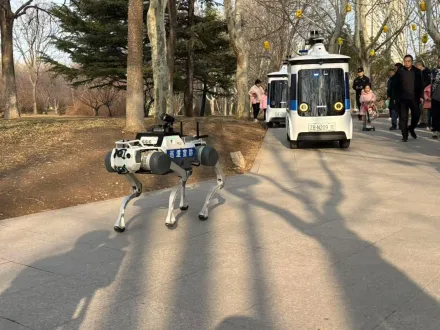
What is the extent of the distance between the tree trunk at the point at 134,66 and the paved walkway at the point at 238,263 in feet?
16.7

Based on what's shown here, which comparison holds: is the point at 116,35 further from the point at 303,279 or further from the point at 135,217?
the point at 303,279

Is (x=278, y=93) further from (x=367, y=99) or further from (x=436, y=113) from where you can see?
(x=436, y=113)

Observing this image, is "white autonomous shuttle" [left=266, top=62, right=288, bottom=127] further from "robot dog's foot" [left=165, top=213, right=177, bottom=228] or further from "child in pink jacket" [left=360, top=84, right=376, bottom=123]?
"robot dog's foot" [left=165, top=213, right=177, bottom=228]

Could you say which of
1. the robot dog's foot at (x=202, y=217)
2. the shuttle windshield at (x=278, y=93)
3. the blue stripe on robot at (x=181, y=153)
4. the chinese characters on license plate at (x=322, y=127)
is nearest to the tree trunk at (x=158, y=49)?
the chinese characters on license plate at (x=322, y=127)

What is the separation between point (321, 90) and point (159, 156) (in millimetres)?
8226

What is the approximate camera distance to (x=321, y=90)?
12453mm

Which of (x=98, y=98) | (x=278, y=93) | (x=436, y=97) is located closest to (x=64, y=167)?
(x=436, y=97)

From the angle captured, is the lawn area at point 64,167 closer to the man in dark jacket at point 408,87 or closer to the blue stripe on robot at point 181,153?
the blue stripe on robot at point 181,153

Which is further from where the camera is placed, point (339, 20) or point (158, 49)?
point (339, 20)

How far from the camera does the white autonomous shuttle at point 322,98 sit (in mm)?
12352

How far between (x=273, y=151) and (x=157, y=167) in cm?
805

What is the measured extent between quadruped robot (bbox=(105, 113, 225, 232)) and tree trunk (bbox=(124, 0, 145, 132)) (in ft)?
22.3

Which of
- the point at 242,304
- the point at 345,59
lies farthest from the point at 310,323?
the point at 345,59

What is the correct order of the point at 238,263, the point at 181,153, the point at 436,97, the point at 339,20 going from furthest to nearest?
the point at 339,20 → the point at 436,97 → the point at 181,153 → the point at 238,263
